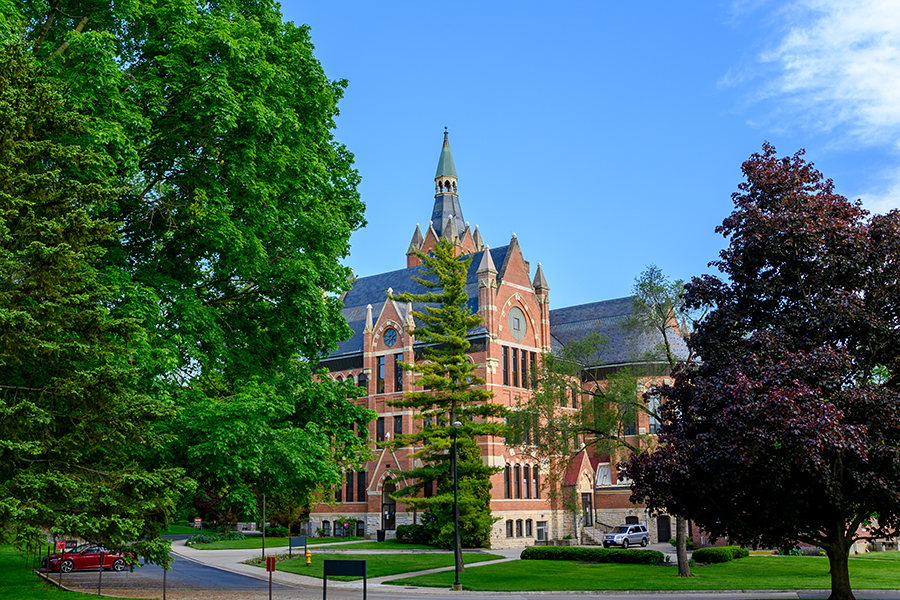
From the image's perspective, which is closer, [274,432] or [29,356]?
[29,356]

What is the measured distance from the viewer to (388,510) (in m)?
54.6

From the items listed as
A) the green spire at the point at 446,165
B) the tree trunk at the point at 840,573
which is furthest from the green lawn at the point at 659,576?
the green spire at the point at 446,165

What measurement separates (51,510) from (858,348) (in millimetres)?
16656

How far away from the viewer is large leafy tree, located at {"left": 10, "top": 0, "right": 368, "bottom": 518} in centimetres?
1596

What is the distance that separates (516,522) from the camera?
51125 millimetres

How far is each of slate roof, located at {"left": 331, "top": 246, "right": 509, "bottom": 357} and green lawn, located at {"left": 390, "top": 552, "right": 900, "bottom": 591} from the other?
80.4 feet

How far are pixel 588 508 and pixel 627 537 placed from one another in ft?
25.2

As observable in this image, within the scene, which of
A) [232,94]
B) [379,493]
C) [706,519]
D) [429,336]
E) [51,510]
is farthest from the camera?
[379,493]

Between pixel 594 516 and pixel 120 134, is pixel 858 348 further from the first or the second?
pixel 594 516

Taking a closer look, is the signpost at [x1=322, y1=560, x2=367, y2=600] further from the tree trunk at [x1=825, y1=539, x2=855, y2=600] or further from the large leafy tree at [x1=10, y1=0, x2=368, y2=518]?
the tree trunk at [x1=825, y1=539, x2=855, y2=600]

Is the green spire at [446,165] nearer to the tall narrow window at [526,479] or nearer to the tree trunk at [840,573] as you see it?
A: the tall narrow window at [526,479]

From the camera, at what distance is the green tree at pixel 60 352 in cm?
1295

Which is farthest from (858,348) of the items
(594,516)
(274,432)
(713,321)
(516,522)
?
(594,516)

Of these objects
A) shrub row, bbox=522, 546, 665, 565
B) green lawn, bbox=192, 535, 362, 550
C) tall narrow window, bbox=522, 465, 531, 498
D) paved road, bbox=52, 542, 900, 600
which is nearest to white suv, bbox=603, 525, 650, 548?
tall narrow window, bbox=522, 465, 531, 498
